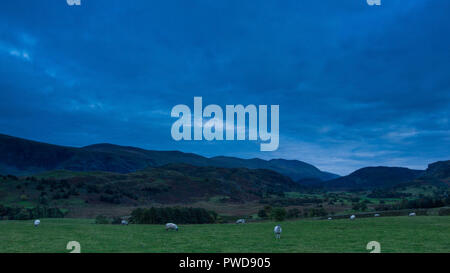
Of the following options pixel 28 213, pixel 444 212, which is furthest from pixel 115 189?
pixel 444 212

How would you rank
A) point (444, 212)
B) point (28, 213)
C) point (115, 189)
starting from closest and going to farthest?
point (444, 212), point (28, 213), point (115, 189)

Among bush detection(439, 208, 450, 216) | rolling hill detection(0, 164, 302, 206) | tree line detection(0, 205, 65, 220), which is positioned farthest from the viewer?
rolling hill detection(0, 164, 302, 206)

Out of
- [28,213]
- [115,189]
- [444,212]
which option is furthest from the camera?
[115,189]

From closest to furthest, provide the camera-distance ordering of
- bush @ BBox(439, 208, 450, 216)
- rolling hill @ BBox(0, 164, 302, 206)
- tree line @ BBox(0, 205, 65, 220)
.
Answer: bush @ BBox(439, 208, 450, 216)
tree line @ BBox(0, 205, 65, 220)
rolling hill @ BBox(0, 164, 302, 206)

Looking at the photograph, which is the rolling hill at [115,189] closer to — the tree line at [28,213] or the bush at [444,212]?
the tree line at [28,213]

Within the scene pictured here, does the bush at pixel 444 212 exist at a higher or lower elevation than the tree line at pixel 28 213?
higher

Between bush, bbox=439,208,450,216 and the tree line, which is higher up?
bush, bbox=439,208,450,216

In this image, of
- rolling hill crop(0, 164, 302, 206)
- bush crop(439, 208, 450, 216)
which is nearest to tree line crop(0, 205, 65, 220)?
rolling hill crop(0, 164, 302, 206)

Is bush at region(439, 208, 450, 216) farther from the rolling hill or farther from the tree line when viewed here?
the rolling hill

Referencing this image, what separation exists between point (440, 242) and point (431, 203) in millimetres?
49245

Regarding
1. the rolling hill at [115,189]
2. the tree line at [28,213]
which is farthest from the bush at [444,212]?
the rolling hill at [115,189]

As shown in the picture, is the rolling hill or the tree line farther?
the rolling hill

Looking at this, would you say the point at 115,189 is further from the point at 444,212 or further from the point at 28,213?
the point at 444,212
